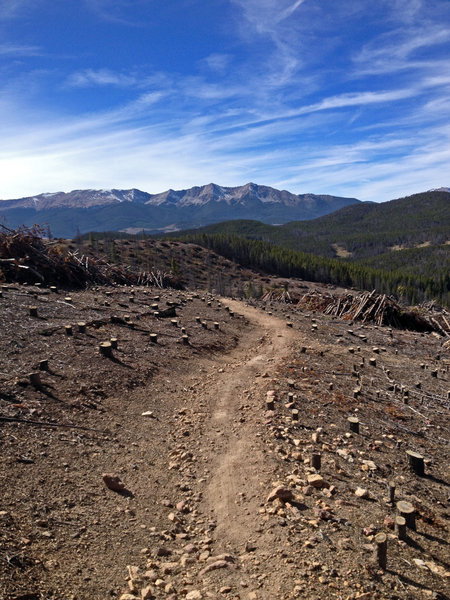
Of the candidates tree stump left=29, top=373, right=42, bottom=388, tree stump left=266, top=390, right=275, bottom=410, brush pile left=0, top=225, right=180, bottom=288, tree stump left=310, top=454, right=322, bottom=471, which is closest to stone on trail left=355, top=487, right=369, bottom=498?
tree stump left=310, top=454, right=322, bottom=471

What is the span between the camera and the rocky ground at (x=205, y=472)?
17.0 feet

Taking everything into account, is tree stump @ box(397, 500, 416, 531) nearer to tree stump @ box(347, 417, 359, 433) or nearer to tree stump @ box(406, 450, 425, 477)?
tree stump @ box(406, 450, 425, 477)

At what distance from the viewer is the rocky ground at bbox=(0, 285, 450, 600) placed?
17.0ft

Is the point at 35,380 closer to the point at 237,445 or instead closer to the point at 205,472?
the point at 205,472

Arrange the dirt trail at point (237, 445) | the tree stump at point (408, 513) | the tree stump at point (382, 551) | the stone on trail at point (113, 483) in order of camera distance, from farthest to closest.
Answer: the stone on trail at point (113, 483), the dirt trail at point (237, 445), the tree stump at point (408, 513), the tree stump at point (382, 551)

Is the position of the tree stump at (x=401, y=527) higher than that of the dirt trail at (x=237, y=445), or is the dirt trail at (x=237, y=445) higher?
the tree stump at (x=401, y=527)

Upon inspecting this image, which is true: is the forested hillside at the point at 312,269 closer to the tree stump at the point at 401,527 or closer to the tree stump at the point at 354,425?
the tree stump at the point at 354,425

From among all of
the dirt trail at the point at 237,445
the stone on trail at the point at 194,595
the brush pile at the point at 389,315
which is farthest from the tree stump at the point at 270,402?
the brush pile at the point at 389,315

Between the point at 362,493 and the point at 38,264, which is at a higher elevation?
the point at 38,264

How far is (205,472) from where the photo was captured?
7.78 m

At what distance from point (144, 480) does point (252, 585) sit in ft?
10.2

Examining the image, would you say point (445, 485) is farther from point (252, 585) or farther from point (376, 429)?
point (252, 585)

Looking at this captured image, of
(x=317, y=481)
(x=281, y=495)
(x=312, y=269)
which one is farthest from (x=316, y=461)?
(x=312, y=269)

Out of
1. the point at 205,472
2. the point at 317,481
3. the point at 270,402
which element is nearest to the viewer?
the point at 317,481
